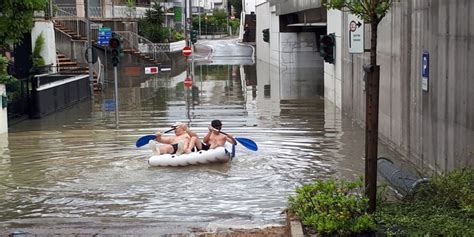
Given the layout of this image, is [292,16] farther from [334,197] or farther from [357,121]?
[334,197]

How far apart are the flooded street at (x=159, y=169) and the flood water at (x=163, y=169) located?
20 millimetres

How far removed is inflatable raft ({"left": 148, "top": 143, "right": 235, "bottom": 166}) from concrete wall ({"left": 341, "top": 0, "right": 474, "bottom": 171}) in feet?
12.0

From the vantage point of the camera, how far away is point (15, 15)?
66.4 feet

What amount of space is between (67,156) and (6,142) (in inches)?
135

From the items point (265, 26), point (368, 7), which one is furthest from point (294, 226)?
point (265, 26)

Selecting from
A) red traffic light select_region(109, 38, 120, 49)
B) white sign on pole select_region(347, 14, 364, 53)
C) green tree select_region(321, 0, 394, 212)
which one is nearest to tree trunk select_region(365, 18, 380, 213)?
green tree select_region(321, 0, 394, 212)

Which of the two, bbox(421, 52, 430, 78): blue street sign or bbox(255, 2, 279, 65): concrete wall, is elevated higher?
bbox(255, 2, 279, 65): concrete wall

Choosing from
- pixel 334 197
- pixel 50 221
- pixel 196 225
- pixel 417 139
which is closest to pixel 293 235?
pixel 334 197

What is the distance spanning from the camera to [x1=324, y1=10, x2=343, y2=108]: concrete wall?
82.6 ft

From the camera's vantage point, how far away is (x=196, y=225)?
9.32 metres

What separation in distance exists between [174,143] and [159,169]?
0.91m

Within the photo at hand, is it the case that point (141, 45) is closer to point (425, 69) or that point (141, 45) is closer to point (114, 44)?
point (114, 44)

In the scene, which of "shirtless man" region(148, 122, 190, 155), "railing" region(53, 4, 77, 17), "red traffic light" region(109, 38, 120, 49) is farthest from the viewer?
"railing" region(53, 4, 77, 17)

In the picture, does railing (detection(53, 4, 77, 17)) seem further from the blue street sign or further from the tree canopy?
the tree canopy
